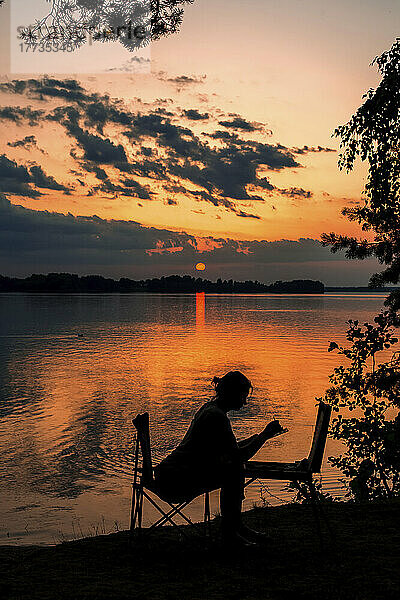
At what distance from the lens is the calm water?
1267 cm

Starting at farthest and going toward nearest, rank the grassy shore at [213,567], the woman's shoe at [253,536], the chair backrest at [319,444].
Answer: the woman's shoe at [253,536] < the chair backrest at [319,444] < the grassy shore at [213,567]

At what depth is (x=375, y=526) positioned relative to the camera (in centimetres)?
682

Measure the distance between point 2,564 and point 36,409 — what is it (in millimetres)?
20180

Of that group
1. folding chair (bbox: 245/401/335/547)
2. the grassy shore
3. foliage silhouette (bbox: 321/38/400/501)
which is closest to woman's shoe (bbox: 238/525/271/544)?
the grassy shore

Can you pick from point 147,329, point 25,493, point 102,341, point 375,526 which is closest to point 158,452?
point 25,493

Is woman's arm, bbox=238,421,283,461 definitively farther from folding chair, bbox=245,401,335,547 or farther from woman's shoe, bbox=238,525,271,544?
woman's shoe, bbox=238,525,271,544

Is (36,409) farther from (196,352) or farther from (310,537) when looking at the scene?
(196,352)

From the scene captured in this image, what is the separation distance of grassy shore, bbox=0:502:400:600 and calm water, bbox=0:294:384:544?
3.50 metres

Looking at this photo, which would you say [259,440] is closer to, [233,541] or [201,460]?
[201,460]

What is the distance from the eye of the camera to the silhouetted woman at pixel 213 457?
5.75 metres


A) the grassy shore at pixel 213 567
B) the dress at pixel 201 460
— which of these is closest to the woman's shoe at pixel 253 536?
the grassy shore at pixel 213 567

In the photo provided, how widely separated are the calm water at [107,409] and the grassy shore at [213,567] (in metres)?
3.50

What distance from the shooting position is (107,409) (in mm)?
25703

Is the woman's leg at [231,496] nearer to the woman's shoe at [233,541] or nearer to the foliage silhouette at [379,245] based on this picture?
the woman's shoe at [233,541]
